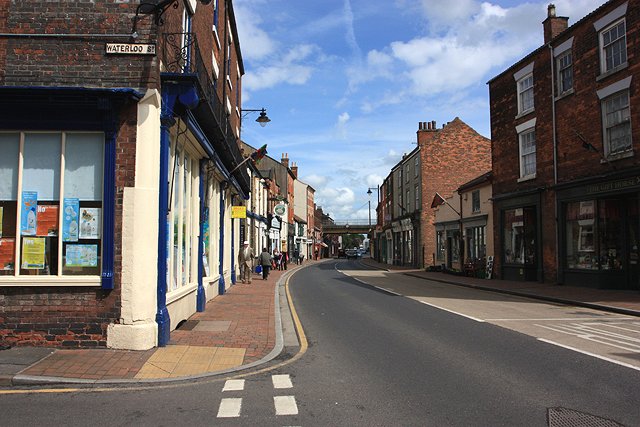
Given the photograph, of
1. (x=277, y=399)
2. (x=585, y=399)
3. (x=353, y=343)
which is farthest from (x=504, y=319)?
(x=277, y=399)

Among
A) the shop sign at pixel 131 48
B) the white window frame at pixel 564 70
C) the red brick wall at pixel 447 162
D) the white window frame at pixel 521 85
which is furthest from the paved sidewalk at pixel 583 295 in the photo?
the red brick wall at pixel 447 162

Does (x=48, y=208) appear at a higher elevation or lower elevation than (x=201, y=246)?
higher

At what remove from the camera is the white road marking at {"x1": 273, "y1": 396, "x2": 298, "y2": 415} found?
5.18 metres

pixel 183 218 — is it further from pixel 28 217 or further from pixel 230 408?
pixel 230 408

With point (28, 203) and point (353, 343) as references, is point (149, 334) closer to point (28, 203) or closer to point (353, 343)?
point (28, 203)

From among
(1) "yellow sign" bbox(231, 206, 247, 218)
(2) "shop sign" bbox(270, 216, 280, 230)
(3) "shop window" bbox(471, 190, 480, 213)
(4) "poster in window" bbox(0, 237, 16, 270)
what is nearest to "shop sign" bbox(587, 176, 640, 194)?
(3) "shop window" bbox(471, 190, 480, 213)

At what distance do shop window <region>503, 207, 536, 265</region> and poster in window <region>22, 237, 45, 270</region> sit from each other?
65.0 feet

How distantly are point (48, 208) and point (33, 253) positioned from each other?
0.72 metres

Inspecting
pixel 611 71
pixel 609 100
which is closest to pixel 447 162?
pixel 609 100

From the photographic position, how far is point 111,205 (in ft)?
25.5

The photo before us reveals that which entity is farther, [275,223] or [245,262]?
[275,223]

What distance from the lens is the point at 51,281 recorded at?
25.2 ft

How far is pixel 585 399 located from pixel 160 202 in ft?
21.6

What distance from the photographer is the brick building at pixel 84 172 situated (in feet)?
25.2
